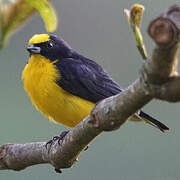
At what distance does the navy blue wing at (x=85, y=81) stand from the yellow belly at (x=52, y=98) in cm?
6

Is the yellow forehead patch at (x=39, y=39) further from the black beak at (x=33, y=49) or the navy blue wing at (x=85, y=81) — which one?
the navy blue wing at (x=85, y=81)

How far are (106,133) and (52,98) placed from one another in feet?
9.35

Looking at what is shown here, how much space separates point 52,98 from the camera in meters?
4.28

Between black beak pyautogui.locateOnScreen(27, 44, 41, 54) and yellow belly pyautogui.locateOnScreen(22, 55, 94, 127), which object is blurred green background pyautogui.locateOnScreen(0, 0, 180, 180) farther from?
black beak pyautogui.locateOnScreen(27, 44, 41, 54)

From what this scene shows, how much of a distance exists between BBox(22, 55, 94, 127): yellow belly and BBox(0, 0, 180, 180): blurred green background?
2.89ft

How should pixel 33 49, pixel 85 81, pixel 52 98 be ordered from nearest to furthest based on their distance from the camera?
pixel 52 98
pixel 85 81
pixel 33 49

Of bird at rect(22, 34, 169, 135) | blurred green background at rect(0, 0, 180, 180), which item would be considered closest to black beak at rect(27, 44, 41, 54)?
bird at rect(22, 34, 169, 135)

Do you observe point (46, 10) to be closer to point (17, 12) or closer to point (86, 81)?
point (17, 12)

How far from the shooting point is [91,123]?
2.42m

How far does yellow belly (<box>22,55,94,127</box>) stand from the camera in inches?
168

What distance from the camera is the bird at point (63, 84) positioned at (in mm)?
4287

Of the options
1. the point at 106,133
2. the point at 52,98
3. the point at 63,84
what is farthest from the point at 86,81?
the point at 106,133

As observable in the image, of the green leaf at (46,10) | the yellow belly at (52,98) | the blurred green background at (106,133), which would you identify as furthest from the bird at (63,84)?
the green leaf at (46,10)

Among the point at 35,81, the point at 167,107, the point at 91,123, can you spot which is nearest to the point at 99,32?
the point at 167,107
